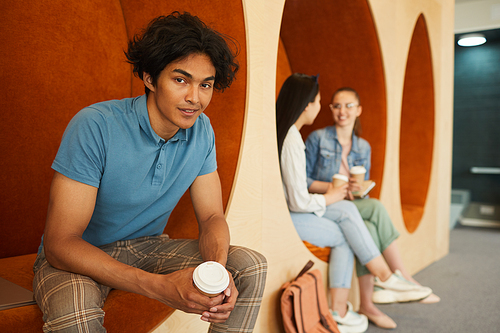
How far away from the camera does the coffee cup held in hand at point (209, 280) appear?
1.02 metres

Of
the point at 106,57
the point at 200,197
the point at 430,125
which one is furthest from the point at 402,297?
the point at 106,57

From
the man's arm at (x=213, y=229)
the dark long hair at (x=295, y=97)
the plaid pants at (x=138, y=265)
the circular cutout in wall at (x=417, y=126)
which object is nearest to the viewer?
the plaid pants at (x=138, y=265)

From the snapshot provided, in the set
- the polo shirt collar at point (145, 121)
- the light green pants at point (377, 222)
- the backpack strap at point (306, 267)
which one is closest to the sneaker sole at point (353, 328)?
the backpack strap at point (306, 267)

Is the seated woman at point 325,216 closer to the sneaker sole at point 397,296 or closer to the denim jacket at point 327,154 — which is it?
the sneaker sole at point 397,296

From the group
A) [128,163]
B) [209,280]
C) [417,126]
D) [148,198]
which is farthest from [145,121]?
[417,126]

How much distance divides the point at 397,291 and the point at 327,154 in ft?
3.19

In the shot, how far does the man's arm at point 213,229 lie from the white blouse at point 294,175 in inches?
28.1

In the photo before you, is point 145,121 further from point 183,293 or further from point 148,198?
point 183,293

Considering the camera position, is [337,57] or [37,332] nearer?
[37,332]

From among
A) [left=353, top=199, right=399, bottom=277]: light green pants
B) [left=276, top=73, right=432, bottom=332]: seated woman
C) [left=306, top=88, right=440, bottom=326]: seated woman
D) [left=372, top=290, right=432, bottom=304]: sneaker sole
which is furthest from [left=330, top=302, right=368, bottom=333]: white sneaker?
[left=353, top=199, right=399, bottom=277]: light green pants

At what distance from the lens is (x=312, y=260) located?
2201 millimetres

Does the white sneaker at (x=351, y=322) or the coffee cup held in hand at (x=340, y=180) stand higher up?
the coffee cup held in hand at (x=340, y=180)

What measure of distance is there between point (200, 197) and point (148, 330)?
52 cm

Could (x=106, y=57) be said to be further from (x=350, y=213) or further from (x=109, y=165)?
(x=350, y=213)
